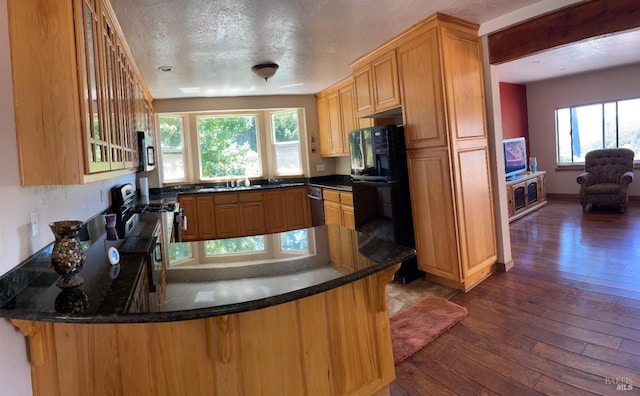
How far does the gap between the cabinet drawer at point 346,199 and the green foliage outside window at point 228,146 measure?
2.15 metres

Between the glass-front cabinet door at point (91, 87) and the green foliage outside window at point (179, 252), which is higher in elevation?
the glass-front cabinet door at point (91, 87)

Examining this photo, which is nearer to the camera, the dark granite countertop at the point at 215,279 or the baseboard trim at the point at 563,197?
the dark granite countertop at the point at 215,279

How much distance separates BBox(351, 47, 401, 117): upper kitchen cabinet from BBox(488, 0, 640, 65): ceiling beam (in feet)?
3.00

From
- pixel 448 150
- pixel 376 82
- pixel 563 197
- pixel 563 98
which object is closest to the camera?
pixel 448 150

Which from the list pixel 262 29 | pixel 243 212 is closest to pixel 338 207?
pixel 243 212

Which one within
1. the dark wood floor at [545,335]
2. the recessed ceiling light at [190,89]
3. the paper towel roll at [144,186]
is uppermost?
the recessed ceiling light at [190,89]

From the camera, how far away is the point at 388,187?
3.40 meters

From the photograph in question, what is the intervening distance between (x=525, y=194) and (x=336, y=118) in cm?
356

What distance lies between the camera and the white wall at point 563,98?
253 inches

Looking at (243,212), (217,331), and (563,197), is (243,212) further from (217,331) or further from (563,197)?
(563,197)

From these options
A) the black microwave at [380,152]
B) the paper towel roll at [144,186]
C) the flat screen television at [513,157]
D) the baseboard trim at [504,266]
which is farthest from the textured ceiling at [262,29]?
the flat screen television at [513,157]

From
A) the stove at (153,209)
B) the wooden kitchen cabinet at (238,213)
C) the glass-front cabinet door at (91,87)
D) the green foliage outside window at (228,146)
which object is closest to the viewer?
the glass-front cabinet door at (91,87)

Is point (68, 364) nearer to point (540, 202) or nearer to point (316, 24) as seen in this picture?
point (316, 24)

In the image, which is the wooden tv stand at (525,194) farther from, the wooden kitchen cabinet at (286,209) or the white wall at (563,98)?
the wooden kitchen cabinet at (286,209)
